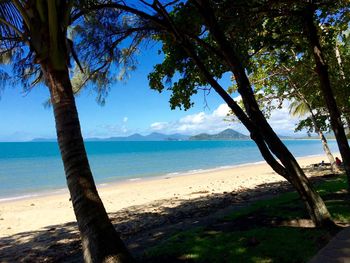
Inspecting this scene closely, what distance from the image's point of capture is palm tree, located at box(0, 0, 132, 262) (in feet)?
13.1

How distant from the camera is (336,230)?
531 cm

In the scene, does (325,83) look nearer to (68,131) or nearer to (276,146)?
(276,146)

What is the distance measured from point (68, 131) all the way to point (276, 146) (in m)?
3.33

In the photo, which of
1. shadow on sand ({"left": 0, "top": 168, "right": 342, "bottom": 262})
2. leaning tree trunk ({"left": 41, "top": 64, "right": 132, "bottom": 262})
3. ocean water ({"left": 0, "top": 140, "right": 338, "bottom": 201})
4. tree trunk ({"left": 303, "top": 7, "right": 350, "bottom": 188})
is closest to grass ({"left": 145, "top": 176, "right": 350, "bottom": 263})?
shadow on sand ({"left": 0, "top": 168, "right": 342, "bottom": 262})

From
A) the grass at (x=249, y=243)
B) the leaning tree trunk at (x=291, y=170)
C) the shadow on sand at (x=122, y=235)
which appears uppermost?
the leaning tree trunk at (x=291, y=170)

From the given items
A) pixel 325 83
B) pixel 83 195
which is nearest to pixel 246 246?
pixel 83 195

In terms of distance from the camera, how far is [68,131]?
411 cm

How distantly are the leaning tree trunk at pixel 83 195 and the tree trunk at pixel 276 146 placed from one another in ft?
9.36

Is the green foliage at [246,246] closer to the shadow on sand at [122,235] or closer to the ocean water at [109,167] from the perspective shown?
the shadow on sand at [122,235]

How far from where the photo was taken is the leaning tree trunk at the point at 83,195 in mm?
3994

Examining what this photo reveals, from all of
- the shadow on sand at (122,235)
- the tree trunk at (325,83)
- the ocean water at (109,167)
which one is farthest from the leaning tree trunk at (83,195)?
the ocean water at (109,167)

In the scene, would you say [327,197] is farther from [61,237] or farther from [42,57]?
[42,57]

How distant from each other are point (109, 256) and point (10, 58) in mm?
4503

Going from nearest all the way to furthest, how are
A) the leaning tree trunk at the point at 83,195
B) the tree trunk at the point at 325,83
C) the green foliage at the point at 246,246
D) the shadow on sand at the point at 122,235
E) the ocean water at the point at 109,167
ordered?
1. the leaning tree trunk at the point at 83,195
2. the green foliage at the point at 246,246
3. the shadow on sand at the point at 122,235
4. the tree trunk at the point at 325,83
5. the ocean water at the point at 109,167
